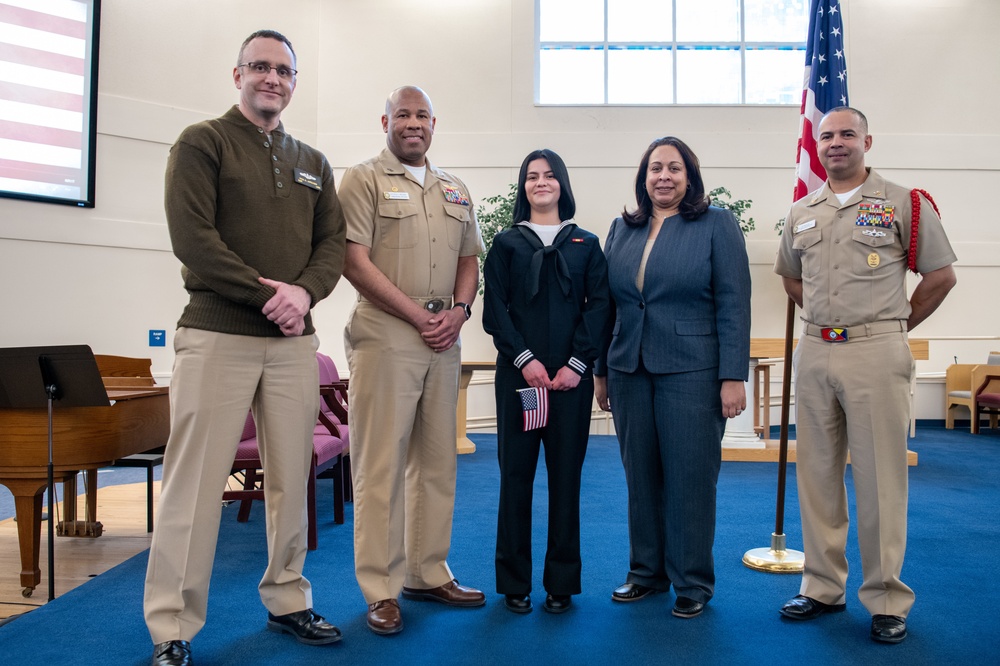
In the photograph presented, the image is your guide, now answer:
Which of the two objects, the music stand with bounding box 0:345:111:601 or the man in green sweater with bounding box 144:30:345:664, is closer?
the man in green sweater with bounding box 144:30:345:664

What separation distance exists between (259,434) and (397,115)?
114cm

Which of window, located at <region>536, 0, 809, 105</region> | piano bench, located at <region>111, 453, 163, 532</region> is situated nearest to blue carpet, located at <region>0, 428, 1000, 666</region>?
piano bench, located at <region>111, 453, 163, 532</region>

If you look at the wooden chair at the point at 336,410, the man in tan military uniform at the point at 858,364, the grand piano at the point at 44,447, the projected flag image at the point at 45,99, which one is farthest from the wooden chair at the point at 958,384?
the projected flag image at the point at 45,99

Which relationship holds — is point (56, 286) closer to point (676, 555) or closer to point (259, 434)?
point (259, 434)

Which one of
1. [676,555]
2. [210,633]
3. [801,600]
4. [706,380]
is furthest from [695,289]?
[210,633]

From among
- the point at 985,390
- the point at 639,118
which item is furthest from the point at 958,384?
the point at 639,118

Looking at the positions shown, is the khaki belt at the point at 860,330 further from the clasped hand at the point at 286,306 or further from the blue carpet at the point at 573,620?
the clasped hand at the point at 286,306

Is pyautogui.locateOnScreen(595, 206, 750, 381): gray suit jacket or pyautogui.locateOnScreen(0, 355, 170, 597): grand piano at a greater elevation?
pyautogui.locateOnScreen(595, 206, 750, 381): gray suit jacket

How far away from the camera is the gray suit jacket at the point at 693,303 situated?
100 inches

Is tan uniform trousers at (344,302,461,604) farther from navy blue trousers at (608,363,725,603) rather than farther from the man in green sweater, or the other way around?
navy blue trousers at (608,363,725,603)

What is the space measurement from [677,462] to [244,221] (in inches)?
62.1

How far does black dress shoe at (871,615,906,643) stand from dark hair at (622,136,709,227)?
141 cm

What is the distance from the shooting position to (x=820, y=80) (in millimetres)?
3357

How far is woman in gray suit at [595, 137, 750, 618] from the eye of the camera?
2553 millimetres
